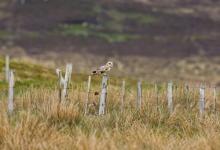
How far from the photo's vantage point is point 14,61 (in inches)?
1731

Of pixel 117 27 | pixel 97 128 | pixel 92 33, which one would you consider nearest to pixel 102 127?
pixel 97 128

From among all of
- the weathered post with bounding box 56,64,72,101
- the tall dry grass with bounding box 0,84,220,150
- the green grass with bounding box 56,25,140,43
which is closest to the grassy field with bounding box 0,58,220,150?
the tall dry grass with bounding box 0,84,220,150

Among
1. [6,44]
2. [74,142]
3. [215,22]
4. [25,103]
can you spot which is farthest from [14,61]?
[215,22]

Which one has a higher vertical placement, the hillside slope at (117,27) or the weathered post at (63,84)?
the hillside slope at (117,27)

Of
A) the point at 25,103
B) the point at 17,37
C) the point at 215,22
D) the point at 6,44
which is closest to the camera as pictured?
the point at 25,103

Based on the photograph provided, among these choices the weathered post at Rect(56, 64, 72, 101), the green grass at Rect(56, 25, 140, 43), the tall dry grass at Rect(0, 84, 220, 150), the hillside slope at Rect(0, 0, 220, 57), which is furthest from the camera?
the green grass at Rect(56, 25, 140, 43)

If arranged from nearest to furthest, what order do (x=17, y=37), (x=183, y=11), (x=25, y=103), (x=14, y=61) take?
1. (x=25, y=103)
2. (x=14, y=61)
3. (x=17, y=37)
4. (x=183, y=11)

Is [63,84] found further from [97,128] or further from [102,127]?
[97,128]

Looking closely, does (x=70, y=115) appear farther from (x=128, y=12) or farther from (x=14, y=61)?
(x=128, y=12)

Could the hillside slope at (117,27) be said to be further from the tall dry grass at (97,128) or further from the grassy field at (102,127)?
the tall dry grass at (97,128)

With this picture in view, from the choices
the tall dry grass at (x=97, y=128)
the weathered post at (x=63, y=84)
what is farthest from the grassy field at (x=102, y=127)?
the weathered post at (x=63, y=84)

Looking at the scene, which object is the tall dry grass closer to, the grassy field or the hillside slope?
the grassy field

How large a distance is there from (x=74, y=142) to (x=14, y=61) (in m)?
32.7

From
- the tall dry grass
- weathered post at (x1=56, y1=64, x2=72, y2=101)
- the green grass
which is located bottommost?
the tall dry grass
